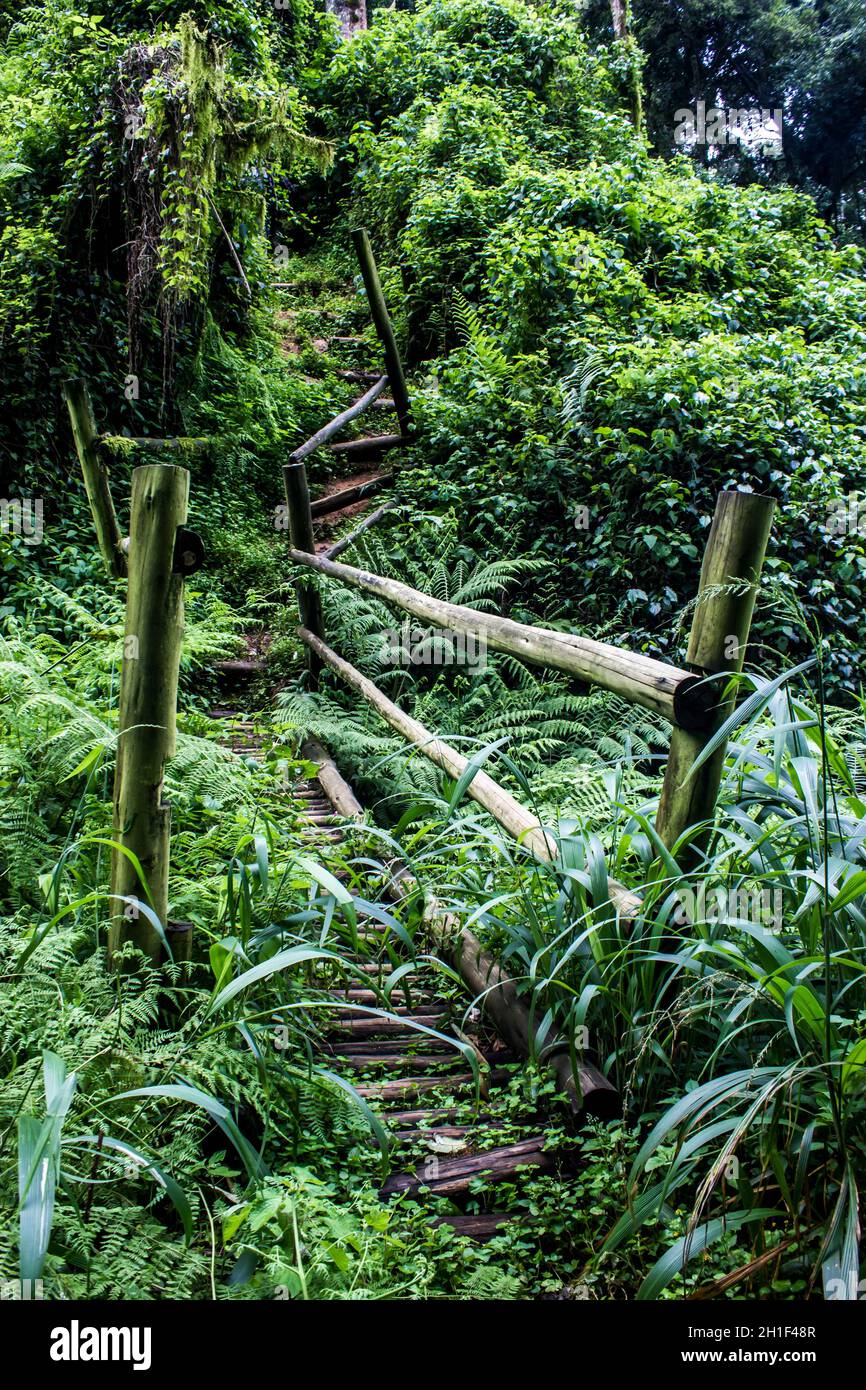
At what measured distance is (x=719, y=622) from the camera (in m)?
2.03

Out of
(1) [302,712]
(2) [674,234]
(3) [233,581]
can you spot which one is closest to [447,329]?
(2) [674,234]

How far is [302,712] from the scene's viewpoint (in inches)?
189

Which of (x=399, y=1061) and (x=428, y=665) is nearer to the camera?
(x=399, y=1061)

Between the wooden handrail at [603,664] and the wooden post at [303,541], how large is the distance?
6.67ft

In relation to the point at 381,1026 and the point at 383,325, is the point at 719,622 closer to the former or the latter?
the point at 381,1026

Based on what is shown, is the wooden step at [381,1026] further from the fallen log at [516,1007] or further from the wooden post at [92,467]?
the wooden post at [92,467]

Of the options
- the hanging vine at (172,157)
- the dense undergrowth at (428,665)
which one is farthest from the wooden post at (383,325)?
the hanging vine at (172,157)

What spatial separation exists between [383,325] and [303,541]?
347 cm

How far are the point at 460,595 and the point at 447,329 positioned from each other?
4655 millimetres

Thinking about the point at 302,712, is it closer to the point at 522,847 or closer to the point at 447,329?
the point at 522,847

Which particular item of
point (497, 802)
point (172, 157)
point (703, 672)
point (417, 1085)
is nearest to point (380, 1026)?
point (417, 1085)

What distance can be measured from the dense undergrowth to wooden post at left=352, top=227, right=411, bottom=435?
39cm

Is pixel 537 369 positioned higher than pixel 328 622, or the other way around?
pixel 537 369

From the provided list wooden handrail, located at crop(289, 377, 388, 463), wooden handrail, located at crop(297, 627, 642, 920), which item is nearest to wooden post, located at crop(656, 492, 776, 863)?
wooden handrail, located at crop(297, 627, 642, 920)
